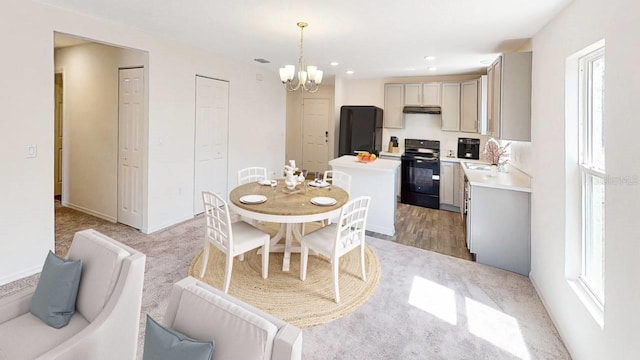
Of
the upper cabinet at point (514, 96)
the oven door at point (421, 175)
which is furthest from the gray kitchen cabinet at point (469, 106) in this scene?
the upper cabinet at point (514, 96)

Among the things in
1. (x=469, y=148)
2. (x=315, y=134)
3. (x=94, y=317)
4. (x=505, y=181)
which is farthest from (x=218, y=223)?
(x=315, y=134)

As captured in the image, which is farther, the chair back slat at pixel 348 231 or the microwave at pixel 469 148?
the microwave at pixel 469 148

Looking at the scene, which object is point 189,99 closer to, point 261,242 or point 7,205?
point 7,205

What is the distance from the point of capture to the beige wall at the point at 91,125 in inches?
175

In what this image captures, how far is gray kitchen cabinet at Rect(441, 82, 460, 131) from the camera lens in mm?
5863

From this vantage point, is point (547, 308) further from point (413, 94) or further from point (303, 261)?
point (413, 94)

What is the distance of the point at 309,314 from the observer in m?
2.45

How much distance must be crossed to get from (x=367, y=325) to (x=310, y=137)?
6.51 m

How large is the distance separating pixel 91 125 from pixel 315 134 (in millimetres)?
4933

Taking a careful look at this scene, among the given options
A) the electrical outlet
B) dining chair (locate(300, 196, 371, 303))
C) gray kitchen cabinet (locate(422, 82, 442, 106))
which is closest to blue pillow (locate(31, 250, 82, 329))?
dining chair (locate(300, 196, 371, 303))

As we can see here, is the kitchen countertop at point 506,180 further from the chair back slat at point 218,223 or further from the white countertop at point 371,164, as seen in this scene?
the chair back slat at point 218,223

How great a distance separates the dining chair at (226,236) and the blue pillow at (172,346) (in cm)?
150

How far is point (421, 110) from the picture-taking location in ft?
20.1

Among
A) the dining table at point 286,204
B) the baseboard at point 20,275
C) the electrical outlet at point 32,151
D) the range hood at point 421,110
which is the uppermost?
the range hood at point 421,110
